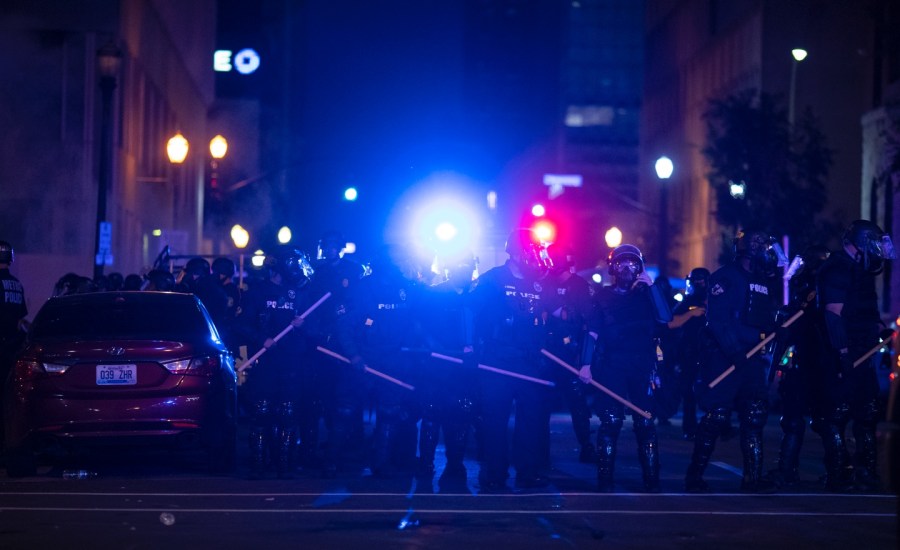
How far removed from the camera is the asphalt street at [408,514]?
1008 centimetres

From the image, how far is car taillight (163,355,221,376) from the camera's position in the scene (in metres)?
13.5

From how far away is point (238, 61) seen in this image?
114 metres

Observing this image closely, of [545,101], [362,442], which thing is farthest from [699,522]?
[545,101]

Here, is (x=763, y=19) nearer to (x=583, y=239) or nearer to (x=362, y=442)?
(x=583, y=239)

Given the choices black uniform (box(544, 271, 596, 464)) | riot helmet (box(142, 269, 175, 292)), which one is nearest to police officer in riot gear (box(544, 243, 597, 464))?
black uniform (box(544, 271, 596, 464))

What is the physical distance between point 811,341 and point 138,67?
1278 inches

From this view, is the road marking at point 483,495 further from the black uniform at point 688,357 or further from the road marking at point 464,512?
the black uniform at point 688,357

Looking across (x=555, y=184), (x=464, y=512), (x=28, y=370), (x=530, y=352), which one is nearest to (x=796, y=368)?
(x=530, y=352)

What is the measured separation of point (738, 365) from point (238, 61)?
10351cm

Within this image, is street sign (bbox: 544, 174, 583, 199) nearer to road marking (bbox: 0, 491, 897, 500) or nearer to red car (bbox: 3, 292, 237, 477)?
red car (bbox: 3, 292, 237, 477)

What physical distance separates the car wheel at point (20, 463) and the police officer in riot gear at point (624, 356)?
15.4 ft

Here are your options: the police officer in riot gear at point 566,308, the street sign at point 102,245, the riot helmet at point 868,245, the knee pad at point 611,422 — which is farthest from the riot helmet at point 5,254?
the street sign at point 102,245

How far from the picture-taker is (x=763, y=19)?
2515 inches

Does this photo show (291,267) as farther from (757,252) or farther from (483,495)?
(757,252)
